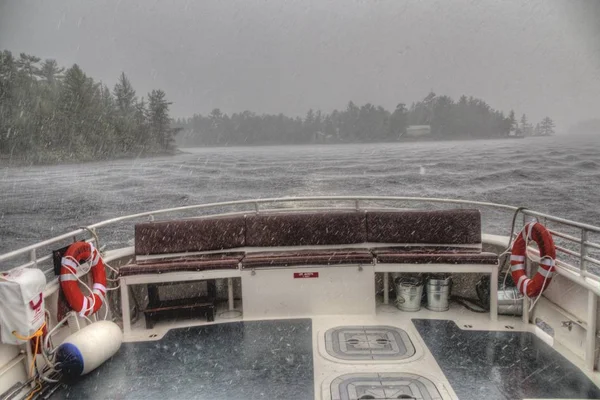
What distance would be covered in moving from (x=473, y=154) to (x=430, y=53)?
48.5ft

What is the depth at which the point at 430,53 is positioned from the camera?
55906 millimetres

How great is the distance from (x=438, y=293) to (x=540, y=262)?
2.92 ft

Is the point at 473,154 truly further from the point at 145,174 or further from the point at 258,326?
the point at 258,326

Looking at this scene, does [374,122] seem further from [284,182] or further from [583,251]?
[583,251]

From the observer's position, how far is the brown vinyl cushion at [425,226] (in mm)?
4086

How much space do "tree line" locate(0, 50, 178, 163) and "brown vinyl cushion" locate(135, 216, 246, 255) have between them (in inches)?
1471

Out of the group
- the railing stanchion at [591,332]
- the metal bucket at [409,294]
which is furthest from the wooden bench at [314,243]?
the railing stanchion at [591,332]

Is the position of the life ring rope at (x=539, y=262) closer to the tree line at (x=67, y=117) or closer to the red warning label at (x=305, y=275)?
the red warning label at (x=305, y=275)

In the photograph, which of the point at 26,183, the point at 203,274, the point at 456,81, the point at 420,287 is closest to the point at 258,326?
the point at 203,274

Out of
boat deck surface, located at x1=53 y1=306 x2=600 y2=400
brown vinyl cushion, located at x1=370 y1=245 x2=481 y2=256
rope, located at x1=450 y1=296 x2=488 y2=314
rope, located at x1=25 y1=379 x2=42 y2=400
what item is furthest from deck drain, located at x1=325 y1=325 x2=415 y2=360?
rope, located at x1=25 y1=379 x2=42 y2=400

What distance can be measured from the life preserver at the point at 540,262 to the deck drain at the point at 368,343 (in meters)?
0.98

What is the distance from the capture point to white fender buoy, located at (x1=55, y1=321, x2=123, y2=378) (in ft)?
9.43

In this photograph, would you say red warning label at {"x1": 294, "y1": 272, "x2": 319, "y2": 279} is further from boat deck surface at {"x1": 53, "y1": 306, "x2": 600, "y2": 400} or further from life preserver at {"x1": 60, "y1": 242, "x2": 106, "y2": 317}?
life preserver at {"x1": 60, "y1": 242, "x2": 106, "y2": 317}

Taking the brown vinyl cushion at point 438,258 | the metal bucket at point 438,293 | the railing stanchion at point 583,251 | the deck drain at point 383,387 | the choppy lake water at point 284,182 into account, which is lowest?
the choppy lake water at point 284,182
